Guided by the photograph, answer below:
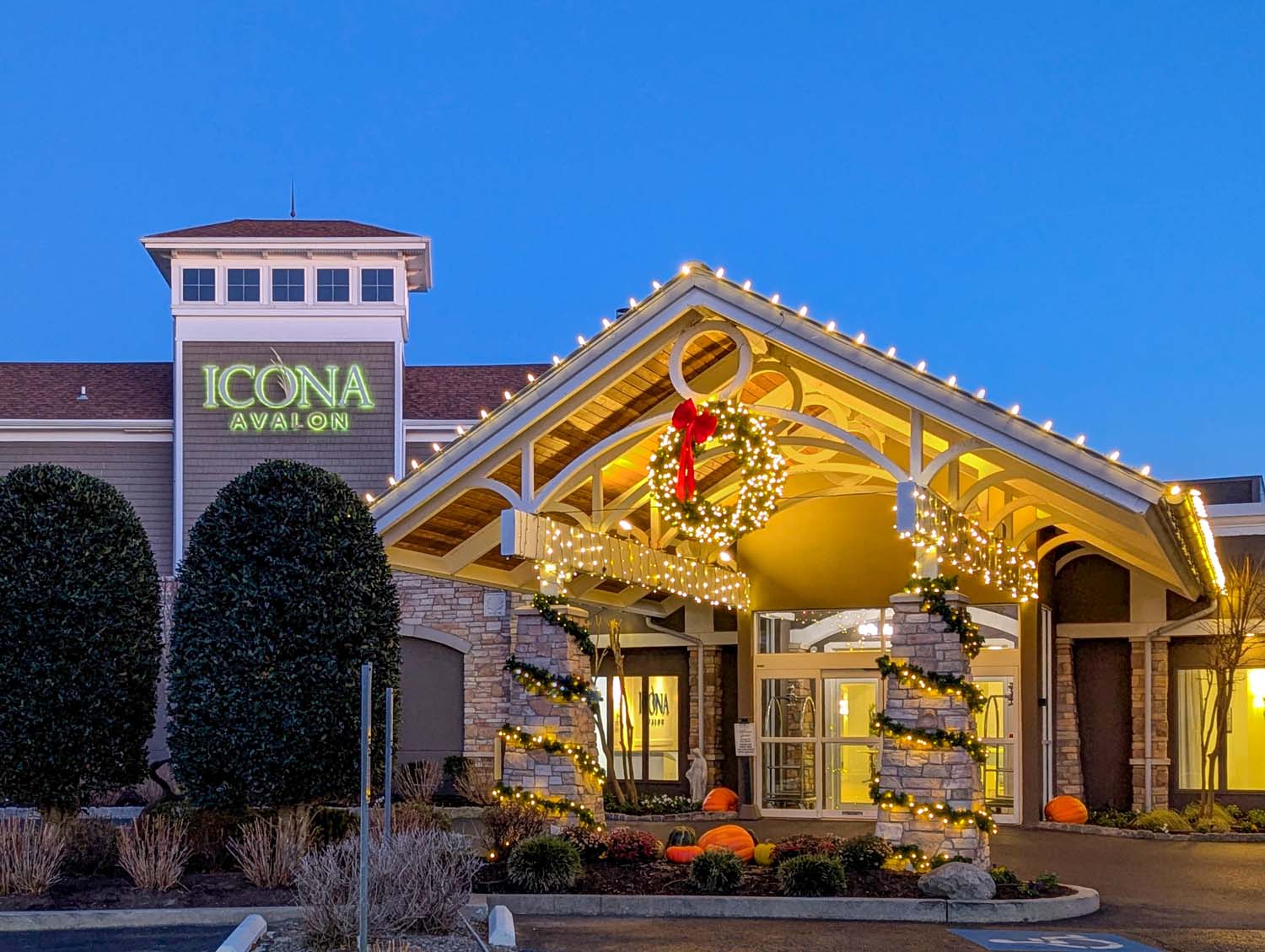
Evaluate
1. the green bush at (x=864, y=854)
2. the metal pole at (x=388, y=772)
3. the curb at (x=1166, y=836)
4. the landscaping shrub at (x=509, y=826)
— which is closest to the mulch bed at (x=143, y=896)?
the metal pole at (x=388, y=772)

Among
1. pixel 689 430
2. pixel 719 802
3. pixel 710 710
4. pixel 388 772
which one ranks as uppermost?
pixel 689 430

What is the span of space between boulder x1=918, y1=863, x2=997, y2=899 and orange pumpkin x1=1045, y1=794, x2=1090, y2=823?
898 centimetres

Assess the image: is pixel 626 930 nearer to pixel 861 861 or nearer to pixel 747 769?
pixel 861 861

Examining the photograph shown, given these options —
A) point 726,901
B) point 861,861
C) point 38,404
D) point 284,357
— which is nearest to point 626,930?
point 726,901

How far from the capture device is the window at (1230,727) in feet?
73.7

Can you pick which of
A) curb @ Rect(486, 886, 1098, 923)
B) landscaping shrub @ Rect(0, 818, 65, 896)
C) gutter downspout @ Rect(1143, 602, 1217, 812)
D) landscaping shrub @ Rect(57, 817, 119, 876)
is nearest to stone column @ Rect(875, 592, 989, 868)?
curb @ Rect(486, 886, 1098, 923)

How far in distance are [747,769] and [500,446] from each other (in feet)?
29.5

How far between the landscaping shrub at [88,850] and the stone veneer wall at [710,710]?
12133mm

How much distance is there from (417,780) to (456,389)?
10.8 metres

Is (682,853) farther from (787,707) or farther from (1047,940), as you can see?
(787,707)

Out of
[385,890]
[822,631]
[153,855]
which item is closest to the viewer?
[385,890]

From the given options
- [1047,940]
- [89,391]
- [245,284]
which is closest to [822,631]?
[1047,940]

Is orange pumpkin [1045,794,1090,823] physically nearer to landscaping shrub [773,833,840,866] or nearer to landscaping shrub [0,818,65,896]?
landscaping shrub [773,833,840,866]

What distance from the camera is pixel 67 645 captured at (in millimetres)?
14039
